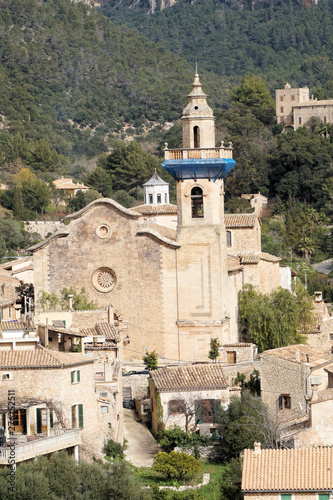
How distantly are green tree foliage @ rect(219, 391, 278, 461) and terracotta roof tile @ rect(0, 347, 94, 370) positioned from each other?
5981 millimetres

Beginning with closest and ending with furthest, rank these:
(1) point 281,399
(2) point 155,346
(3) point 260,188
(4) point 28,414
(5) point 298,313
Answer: (4) point 28,414, (1) point 281,399, (2) point 155,346, (5) point 298,313, (3) point 260,188

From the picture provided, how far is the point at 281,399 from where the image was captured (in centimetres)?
4312

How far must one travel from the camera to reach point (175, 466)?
127 ft

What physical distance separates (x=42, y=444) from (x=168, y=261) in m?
15.1

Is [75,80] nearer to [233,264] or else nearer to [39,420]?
[233,264]

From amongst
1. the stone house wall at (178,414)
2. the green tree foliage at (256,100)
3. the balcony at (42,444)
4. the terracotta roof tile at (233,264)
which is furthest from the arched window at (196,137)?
the green tree foliage at (256,100)

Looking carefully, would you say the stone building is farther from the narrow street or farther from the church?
the narrow street

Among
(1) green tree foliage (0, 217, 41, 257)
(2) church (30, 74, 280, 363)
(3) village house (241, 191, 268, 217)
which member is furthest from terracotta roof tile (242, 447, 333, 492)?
(3) village house (241, 191, 268, 217)

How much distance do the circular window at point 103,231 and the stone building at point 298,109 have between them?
72376mm

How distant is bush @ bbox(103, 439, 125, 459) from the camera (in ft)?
125

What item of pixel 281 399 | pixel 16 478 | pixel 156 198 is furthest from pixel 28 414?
pixel 156 198

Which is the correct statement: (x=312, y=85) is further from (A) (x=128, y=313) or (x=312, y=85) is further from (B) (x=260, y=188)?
(A) (x=128, y=313)

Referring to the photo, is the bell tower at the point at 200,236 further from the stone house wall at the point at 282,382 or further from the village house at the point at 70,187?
the village house at the point at 70,187

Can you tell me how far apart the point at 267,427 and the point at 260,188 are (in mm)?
63589
